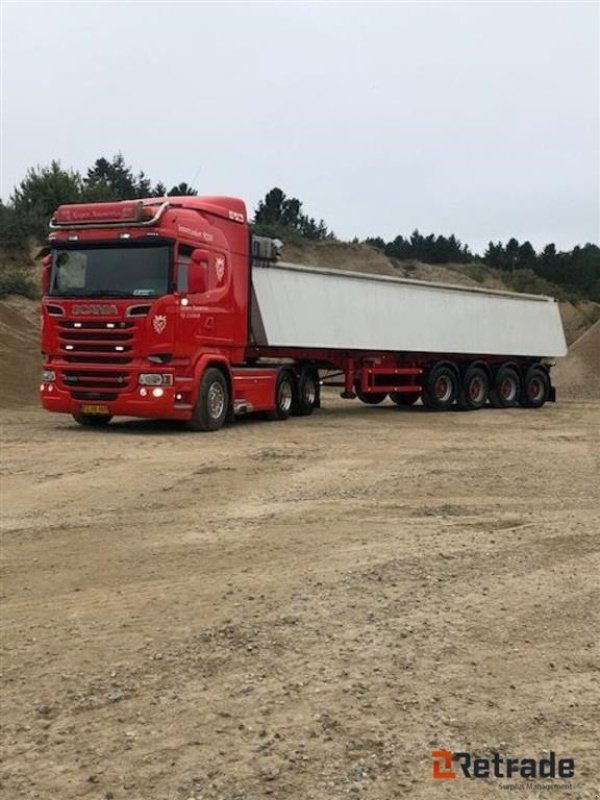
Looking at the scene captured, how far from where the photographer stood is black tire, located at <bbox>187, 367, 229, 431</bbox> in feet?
51.9

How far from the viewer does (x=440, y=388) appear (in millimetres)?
Answer: 23203

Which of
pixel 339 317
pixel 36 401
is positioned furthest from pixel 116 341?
pixel 36 401

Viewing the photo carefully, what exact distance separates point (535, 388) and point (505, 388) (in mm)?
1547

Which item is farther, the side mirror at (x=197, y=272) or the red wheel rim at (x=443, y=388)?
the red wheel rim at (x=443, y=388)

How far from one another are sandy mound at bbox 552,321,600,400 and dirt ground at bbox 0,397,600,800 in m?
26.5

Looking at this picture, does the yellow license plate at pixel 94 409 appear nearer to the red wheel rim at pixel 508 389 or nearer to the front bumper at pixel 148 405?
the front bumper at pixel 148 405

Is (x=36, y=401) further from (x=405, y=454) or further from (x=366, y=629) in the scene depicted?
(x=366, y=629)

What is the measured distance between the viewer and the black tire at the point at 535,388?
84.9ft

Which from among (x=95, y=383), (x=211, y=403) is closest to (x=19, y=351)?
(x=95, y=383)

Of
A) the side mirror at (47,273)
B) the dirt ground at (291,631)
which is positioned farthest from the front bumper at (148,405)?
the dirt ground at (291,631)

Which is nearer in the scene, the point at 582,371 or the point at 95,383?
the point at 95,383

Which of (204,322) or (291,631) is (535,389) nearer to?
(204,322)

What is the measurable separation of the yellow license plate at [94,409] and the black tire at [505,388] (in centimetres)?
1268

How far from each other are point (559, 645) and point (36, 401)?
20095 mm
